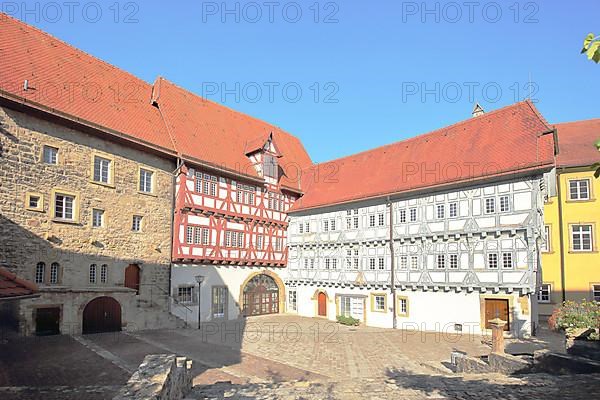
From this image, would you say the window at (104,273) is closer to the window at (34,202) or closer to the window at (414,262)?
the window at (34,202)

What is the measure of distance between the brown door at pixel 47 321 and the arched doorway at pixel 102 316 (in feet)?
4.03

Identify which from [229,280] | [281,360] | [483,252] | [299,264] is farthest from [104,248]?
[483,252]

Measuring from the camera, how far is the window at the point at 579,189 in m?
25.4

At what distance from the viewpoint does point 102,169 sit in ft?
66.8

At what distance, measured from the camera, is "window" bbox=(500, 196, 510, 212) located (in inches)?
796

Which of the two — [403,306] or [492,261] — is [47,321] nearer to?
[403,306]

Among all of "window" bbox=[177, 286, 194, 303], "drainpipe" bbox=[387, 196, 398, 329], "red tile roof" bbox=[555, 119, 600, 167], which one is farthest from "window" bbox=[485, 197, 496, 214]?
"window" bbox=[177, 286, 194, 303]

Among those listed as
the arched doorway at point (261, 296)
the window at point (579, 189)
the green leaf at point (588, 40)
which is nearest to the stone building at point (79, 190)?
the arched doorway at point (261, 296)

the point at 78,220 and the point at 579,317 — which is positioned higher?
the point at 78,220

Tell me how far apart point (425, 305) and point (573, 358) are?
12292 millimetres

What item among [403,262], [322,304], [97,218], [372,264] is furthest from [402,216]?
[97,218]

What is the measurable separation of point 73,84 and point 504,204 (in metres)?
20.7

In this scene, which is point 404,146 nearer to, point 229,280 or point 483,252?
→ point 483,252

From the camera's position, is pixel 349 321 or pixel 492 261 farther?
pixel 349 321
